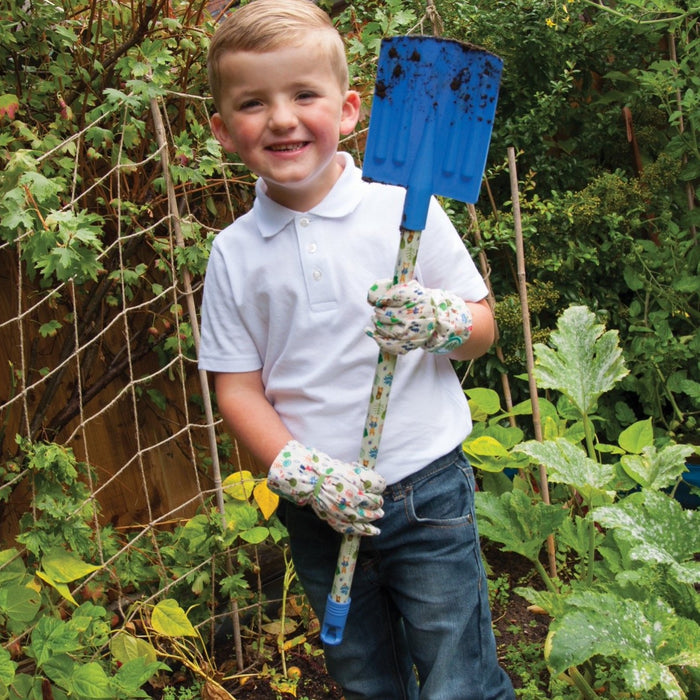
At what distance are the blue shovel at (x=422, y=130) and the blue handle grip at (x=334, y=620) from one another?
258 millimetres

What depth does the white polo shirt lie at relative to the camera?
1465mm

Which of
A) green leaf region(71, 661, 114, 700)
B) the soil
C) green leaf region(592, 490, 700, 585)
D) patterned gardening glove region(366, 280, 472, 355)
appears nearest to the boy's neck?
patterned gardening glove region(366, 280, 472, 355)

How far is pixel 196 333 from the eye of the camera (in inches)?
87.0

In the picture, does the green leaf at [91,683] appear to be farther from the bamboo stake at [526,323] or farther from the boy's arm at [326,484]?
the bamboo stake at [526,323]

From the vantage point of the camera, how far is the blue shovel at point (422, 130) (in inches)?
53.7

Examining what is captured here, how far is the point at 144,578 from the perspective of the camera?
233 centimetres

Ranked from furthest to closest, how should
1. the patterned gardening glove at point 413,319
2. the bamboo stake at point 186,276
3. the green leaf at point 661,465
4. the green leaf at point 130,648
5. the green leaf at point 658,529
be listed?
the bamboo stake at point 186,276, the green leaf at point 130,648, the green leaf at point 661,465, the green leaf at point 658,529, the patterned gardening glove at point 413,319

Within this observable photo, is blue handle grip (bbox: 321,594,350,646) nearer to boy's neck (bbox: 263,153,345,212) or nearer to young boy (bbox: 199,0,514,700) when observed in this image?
young boy (bbox: 199,0,514,700)

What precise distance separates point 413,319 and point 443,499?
36 centimetres

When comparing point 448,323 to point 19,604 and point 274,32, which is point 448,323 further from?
point 19,604

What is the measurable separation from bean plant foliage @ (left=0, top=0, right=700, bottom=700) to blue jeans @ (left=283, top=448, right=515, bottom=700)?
0.17 meters

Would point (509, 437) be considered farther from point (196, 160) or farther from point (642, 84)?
point (642, 84)

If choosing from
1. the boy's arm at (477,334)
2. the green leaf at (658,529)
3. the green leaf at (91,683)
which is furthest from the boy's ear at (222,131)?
the green leaf at (91,683)

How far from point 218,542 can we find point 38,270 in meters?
0.95
